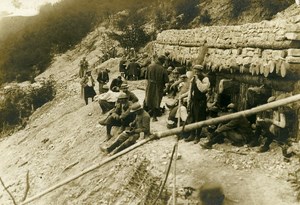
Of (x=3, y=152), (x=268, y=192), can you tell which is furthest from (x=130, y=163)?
(x=3, y=152)

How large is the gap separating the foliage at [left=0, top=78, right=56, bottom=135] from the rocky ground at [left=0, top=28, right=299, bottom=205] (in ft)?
17.4

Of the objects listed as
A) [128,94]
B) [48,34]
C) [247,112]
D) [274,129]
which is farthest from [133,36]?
[247,112]

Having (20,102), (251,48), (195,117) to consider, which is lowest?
(20,102)

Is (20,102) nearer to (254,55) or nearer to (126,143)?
(126,143)

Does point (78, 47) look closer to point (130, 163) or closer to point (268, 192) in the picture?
point (130, 163)

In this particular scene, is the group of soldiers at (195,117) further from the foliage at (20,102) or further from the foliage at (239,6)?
the foliage at (239,6)

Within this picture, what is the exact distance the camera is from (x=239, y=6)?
2112 centimetres

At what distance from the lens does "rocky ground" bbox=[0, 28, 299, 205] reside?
19.5 ft

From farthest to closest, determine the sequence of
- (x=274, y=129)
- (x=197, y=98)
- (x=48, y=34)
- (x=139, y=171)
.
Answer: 1. (x=48, y=34)
2. (x=197, y=98)
3. (x=139, y=171)
4. (x=274, y=129)

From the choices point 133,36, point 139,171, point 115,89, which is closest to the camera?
point 139,171

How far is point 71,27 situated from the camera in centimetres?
2973

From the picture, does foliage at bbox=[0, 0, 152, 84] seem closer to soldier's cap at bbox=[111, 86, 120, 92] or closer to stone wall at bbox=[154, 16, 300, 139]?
soldier's cap at bbox=[111, 86, 120, 92]

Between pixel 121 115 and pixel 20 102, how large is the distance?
11300mm

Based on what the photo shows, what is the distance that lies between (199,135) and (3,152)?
831cm
